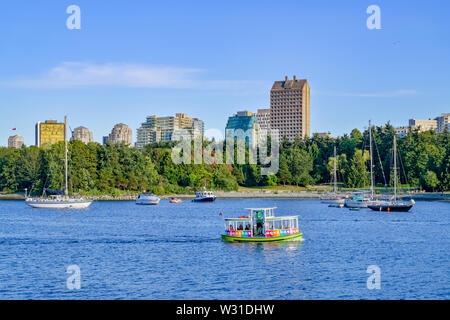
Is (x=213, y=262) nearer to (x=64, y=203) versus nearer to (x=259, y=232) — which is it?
(x=259, y=232)

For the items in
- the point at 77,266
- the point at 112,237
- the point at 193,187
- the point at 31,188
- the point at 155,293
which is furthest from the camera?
the point at 193,187

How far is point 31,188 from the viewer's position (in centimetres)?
15162

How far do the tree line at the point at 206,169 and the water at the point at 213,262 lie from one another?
72917 mm

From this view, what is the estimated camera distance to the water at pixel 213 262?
35938 mm

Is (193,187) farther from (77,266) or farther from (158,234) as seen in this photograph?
(77,266)

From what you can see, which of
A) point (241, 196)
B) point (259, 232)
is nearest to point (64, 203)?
point (259, 232)

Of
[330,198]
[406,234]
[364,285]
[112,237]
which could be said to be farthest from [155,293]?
[330,198]

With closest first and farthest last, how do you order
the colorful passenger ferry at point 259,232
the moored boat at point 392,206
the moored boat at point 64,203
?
the colorful passenger ferry at point 259,232 → the moored boat at point 392,206 → the moored boat at point 64,203

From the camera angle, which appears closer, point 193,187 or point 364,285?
point 364,285

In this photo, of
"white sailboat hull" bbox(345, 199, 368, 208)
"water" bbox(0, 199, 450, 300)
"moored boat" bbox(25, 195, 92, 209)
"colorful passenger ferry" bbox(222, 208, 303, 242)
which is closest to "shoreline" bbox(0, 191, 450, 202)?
"moored boat" bbox(25, 195, 92, 209)

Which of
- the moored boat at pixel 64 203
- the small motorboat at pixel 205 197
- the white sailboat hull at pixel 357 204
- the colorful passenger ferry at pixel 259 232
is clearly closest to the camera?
the colorful passenger ferry at pixel 259 232

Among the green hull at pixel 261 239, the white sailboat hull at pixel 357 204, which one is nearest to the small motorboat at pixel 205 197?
the white sailboat hull at pixel 357 204

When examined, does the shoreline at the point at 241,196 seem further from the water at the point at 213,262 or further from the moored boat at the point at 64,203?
the water at the point at 213,262

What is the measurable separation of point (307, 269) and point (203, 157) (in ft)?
417
